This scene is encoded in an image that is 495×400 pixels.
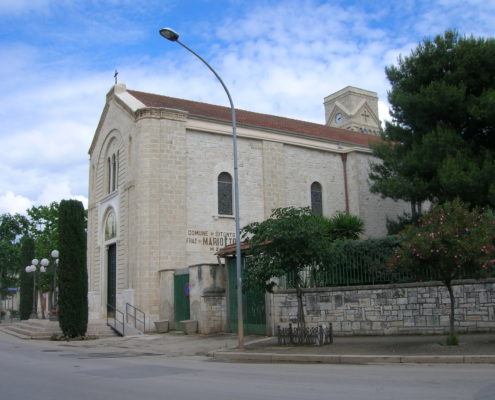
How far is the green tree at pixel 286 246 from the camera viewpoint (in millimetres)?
15000

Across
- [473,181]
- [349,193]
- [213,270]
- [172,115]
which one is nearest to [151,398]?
[213,270]

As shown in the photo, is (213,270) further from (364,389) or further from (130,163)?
(364,389)

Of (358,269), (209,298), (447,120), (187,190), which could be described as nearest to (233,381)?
(358,269)

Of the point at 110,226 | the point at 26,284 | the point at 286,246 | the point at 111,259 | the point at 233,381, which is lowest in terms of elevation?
the point at 233,381

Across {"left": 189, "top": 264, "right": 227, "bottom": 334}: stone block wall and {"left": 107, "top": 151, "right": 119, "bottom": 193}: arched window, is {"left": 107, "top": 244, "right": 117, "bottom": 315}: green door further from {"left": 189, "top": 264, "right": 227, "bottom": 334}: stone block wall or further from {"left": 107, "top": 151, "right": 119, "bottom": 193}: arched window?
{"left": 189, "top": 264, "right": 227, "bottom": 334}: stone block wall

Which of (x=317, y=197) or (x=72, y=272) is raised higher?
(x=317, y=197)

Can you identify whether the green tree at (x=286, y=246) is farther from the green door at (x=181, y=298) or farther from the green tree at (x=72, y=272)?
the green tree at (x=72, y=272)

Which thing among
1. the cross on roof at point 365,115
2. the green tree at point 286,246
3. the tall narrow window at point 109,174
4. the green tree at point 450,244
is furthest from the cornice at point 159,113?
the cross on roof at point 365,115

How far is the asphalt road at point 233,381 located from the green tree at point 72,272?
7.83m

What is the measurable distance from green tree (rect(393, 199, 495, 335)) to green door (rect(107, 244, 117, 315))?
1882 cm

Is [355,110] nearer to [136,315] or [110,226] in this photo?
[110,226]

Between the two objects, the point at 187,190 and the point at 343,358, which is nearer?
the point at 343,358

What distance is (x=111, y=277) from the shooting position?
1145 inches

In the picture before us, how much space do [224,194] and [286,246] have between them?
12.5m
